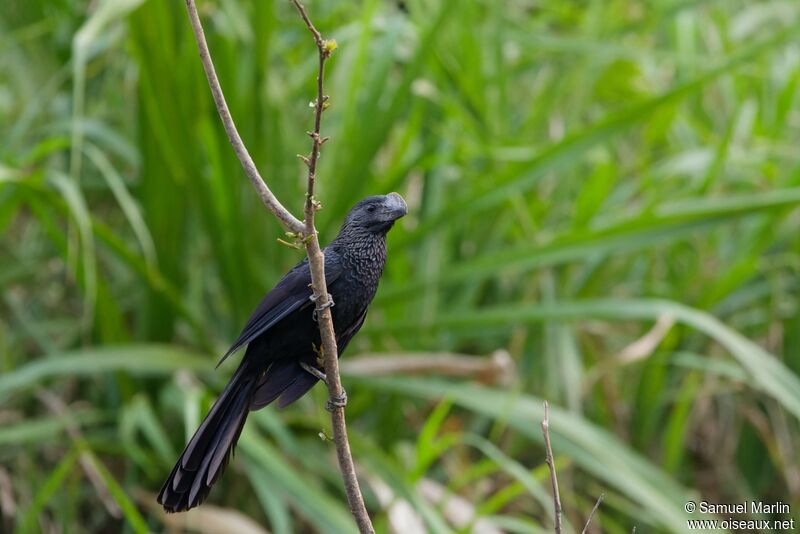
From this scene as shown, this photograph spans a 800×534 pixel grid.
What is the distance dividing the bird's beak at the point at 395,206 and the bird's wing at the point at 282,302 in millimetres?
181

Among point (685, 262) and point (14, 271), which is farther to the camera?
point (685, 262)

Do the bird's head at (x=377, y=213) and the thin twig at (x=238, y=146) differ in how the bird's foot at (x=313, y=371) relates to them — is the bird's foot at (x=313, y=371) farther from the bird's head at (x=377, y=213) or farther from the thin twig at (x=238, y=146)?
the thin twig at (x=238, y=146)

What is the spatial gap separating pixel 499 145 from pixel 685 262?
997mm

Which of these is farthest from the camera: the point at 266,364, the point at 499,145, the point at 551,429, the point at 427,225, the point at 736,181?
the point at 736,181

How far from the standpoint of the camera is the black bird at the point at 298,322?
219 cm

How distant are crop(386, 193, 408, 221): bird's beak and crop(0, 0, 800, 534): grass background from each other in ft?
3.64

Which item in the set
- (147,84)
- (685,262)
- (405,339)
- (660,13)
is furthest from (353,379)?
(660,13)

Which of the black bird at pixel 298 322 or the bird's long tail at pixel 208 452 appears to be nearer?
the bird's long tail at pixel 208 452

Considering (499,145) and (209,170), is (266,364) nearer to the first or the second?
(209,170)

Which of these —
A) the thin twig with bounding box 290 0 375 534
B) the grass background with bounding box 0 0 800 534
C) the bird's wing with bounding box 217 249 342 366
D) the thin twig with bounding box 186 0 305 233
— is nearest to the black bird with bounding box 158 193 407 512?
the bird's wing with bounding box 217 249 342 366

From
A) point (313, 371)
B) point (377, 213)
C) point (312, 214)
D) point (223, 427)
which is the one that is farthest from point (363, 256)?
point (312, 214)

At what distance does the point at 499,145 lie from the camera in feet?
13.1

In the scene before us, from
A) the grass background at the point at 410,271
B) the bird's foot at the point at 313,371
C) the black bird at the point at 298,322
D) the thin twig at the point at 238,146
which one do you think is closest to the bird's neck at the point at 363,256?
the black bird at the point at 298,322

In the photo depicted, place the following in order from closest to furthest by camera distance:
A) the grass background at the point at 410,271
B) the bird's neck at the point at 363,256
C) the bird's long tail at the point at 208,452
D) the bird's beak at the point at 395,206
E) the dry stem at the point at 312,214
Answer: the dry stem at the point at 312,214
the bird's long tail at the point at 208,452
the bird's beak at the point at 395,206
the bird's neck at the point at 363,256
the grass background at the point at 410,271
